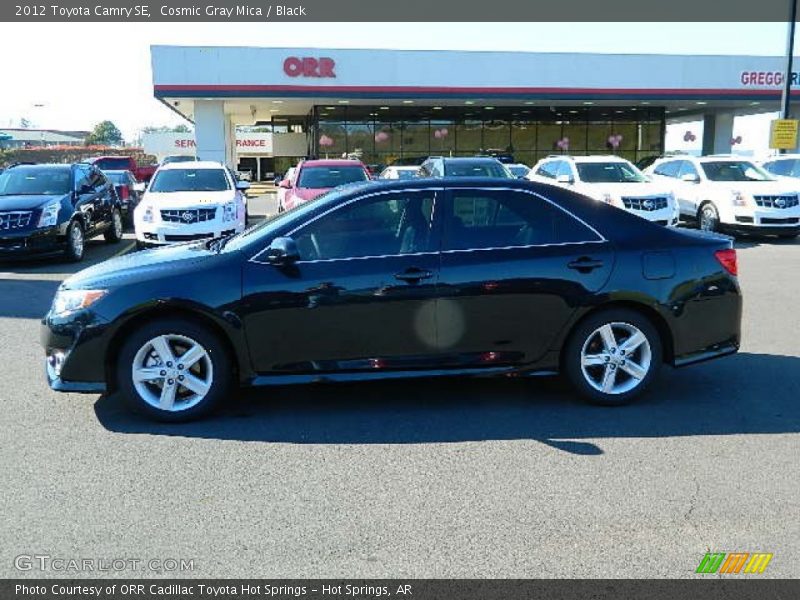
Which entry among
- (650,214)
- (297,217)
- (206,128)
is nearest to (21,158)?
(206,128)

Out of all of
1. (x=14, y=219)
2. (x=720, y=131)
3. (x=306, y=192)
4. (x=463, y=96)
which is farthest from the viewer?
(x=720, y=131)

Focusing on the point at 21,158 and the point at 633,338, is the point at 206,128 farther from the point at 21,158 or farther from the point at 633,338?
the point at 21,158

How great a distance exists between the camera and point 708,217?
15.1 metres

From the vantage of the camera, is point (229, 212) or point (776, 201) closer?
point (229, 212)

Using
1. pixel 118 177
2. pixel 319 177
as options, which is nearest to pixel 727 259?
pixel 319 177

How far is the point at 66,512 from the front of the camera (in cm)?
351

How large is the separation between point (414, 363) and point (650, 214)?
33.6ft

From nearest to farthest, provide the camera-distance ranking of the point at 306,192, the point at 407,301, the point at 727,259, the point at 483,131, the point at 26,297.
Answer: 1. the point at 407,301
2. the point at 727,259
3. the point at 26,297
4. the point at 306,192
5. the point at 483,131

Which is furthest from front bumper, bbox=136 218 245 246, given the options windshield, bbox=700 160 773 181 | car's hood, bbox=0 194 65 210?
windshield, bbox=700 160 773 181

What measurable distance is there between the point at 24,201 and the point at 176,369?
8.45 metres

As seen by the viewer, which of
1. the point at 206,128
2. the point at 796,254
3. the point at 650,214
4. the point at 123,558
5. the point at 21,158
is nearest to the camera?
the point at 123,558

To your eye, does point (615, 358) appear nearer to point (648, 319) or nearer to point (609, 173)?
point (648, 319)

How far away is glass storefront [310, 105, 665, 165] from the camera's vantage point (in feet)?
119

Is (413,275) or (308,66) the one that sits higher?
(308,66)
